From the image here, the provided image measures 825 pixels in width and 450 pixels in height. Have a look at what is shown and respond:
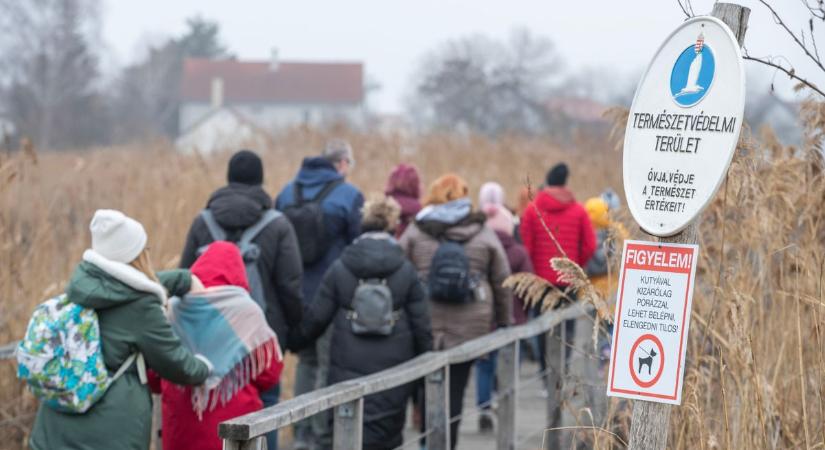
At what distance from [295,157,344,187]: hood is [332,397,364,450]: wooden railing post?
128 inches

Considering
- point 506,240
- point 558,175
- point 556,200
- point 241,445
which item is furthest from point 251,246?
point 558,175

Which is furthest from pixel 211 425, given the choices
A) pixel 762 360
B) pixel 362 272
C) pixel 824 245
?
pixel 824 245

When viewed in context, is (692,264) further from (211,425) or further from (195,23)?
(195,23)

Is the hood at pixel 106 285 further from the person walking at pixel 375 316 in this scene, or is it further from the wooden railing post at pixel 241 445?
the person walking at pixel 375 316

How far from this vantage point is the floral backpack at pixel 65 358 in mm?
4977

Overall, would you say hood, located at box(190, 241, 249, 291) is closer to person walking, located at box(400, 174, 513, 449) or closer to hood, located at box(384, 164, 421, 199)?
person walking, located at box(400, 174, 513, 449)

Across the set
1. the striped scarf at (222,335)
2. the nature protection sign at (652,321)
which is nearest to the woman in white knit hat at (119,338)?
the striped scarf at (222,335)

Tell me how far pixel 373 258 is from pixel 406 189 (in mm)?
2710

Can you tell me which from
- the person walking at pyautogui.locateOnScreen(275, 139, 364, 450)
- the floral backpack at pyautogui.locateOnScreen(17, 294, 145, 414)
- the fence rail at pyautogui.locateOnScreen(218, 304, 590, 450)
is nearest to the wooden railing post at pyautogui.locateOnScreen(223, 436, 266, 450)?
the fence rail at pyautogui.locateOnScreen(218, 304, 590, 450)

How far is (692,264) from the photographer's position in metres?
3.49

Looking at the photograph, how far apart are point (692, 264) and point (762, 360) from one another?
2005 mm

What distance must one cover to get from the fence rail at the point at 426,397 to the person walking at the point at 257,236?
875 mm

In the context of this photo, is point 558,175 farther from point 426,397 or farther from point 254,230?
point 426,397

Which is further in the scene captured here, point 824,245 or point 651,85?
point 824,245
